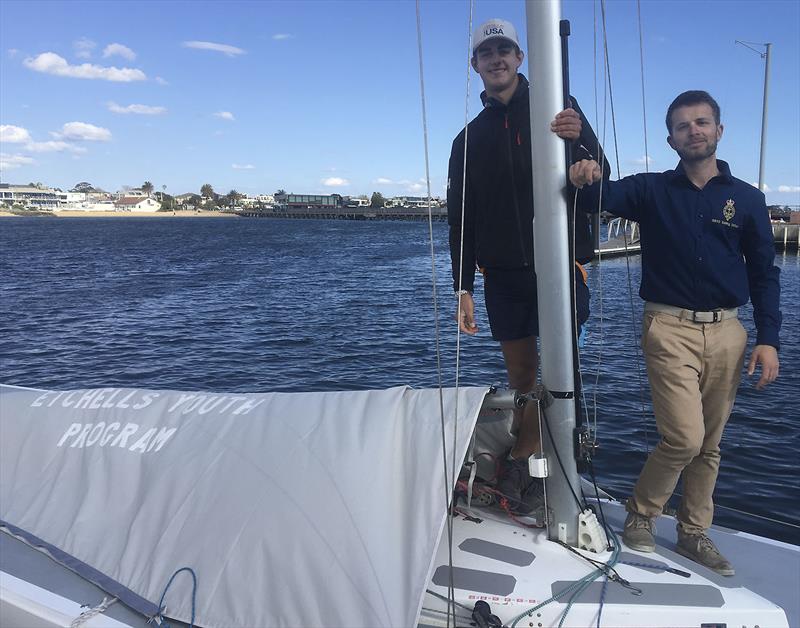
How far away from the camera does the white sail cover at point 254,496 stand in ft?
8.89

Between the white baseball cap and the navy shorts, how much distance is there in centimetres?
124

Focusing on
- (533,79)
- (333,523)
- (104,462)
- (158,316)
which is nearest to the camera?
(333,523)

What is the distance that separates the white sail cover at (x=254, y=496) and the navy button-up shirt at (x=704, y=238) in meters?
1.17

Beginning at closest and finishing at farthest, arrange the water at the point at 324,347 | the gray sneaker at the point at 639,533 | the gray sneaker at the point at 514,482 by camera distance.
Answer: the gray sneaker at the point at 639,533, the gray sneaker at the point at 514,482, the water at the point at 324,347

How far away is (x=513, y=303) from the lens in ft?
12.4

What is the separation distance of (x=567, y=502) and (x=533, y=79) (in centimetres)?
204

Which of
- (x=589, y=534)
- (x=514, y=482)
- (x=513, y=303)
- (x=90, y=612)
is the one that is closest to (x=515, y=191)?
(x=513, y=303)

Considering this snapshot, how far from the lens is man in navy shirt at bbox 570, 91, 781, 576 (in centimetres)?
318

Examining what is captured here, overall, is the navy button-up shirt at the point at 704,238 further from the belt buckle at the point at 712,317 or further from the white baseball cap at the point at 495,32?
the white baseball cap at the point at 495,32

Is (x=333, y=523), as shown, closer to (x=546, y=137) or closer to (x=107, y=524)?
(x=107, y=524)

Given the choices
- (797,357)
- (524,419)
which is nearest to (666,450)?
(524,419)

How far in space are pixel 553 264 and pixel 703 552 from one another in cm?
166

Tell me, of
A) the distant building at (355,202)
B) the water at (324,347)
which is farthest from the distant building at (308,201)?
the water at (324,347)

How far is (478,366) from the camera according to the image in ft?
43.3
